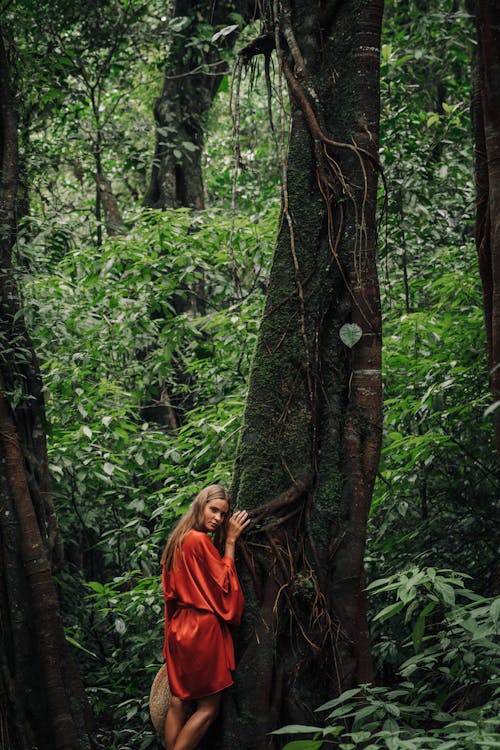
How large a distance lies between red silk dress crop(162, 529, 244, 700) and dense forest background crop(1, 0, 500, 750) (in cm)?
55

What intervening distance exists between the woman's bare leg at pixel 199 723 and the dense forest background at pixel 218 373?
512mm

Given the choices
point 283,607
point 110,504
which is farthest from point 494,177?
point 110,504

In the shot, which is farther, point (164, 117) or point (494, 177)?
point (164, 117)

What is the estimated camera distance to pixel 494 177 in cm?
392

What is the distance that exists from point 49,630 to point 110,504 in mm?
3125

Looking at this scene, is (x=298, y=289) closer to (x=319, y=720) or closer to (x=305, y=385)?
(x=305, y=385)

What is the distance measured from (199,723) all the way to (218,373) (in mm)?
3685

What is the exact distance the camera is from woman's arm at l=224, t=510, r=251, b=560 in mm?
3818

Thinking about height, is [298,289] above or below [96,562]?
above

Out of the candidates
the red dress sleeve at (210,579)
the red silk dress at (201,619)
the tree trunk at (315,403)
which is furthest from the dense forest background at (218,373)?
the red dress sleeve at (210,579)

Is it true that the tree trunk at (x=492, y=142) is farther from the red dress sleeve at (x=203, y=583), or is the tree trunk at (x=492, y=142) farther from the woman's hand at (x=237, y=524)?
the red dress sleeve at (x=203, y=583)

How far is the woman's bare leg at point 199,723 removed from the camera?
379 centimetres

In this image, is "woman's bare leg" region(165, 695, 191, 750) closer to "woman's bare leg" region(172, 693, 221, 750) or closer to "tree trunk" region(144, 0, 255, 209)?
"woman's bare leg" region(172, 693, 221, 750)

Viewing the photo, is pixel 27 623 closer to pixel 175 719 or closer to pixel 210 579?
pixel 175 719
